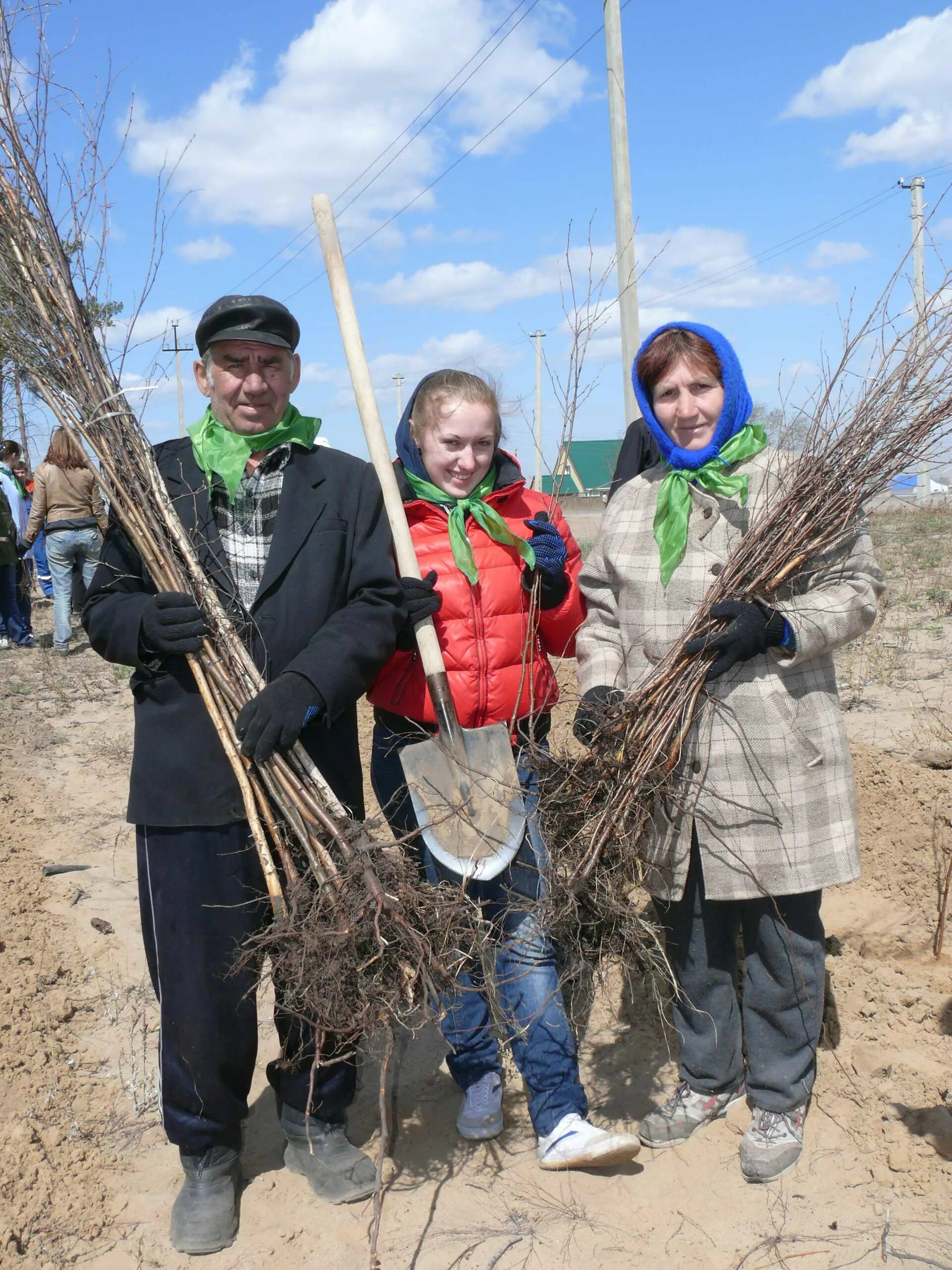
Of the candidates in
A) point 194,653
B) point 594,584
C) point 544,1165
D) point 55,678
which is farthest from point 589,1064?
point 55,678

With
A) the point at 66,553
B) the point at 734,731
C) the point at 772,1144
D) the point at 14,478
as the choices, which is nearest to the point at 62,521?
the point at 66,553

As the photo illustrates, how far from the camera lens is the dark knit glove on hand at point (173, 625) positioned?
7.29 ft

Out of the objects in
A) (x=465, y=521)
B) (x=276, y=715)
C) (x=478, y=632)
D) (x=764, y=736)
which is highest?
(x=465, y=521)

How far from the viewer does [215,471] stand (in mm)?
2355

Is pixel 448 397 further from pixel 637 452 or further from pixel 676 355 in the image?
pixel 637 452

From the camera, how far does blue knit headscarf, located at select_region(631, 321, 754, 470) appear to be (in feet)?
7.63

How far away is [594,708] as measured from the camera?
7.98 ft

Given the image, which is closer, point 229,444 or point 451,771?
point 229,444

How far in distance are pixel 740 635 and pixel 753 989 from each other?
89 cm

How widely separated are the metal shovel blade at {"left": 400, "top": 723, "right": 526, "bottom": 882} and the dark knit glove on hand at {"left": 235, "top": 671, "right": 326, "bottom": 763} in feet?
1.06

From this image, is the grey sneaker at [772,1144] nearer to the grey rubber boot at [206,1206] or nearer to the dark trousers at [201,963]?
the dark trousers at [201,963]

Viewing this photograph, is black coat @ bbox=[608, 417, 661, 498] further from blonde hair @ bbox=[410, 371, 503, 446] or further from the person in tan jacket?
the person in tan jacket

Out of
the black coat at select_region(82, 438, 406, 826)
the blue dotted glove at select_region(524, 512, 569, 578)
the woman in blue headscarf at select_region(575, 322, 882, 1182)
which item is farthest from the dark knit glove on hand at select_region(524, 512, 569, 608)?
the black coat at select_region(82, 438, 406, 826)

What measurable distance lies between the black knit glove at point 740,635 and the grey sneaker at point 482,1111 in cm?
126
